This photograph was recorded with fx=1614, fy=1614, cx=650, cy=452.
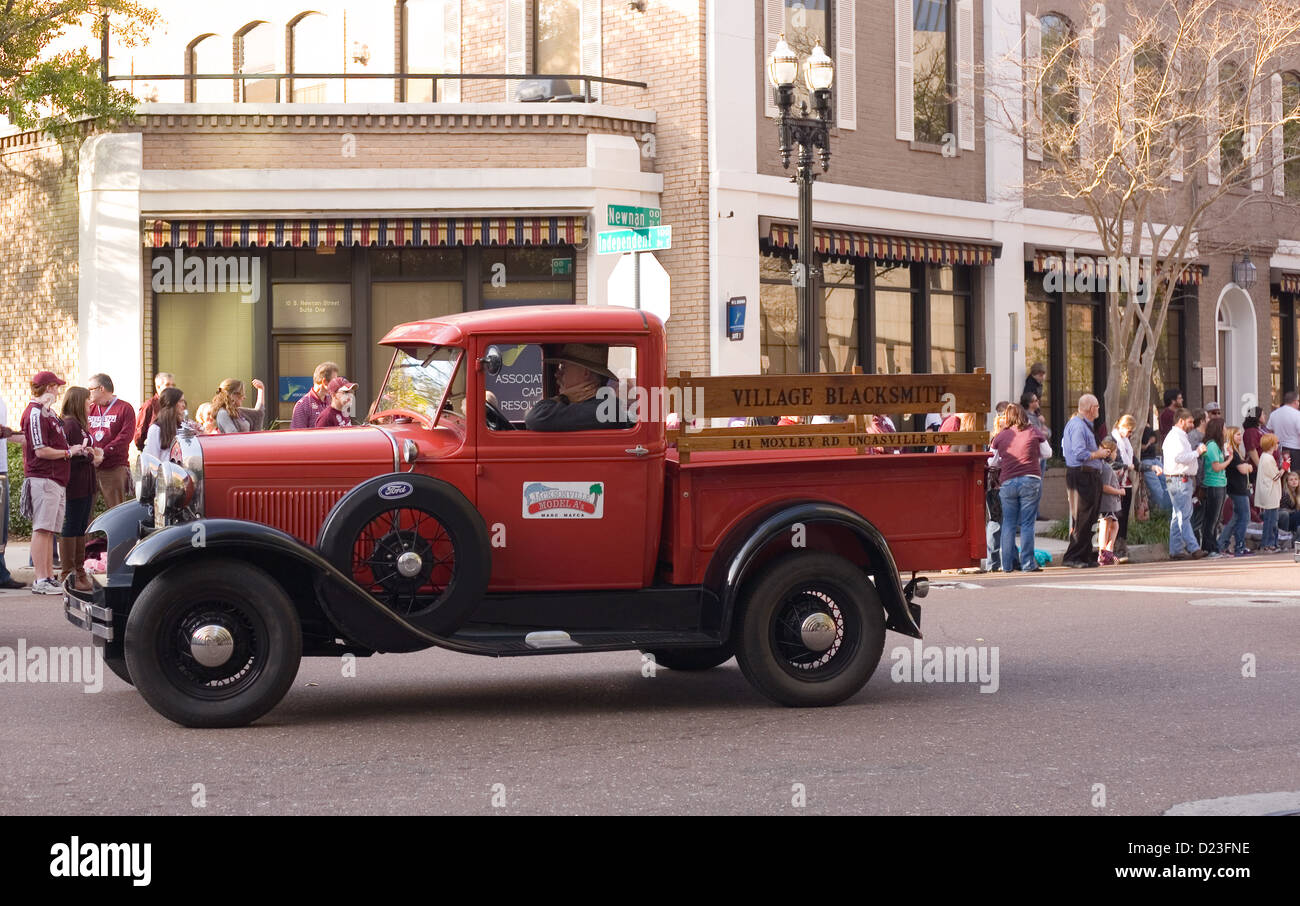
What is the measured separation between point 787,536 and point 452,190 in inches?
528

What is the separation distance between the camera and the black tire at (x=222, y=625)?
7797 millimetres

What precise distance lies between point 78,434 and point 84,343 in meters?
6.77

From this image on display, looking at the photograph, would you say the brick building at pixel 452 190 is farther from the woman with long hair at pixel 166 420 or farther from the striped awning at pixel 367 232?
the woman with long hair at pixel 166 420

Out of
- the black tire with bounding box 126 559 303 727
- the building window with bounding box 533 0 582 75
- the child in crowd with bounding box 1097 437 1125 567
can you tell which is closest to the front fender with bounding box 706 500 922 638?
the black tire with bounding box 126 559 303 727

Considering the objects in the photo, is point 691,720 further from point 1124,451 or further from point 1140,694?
point 1124,451

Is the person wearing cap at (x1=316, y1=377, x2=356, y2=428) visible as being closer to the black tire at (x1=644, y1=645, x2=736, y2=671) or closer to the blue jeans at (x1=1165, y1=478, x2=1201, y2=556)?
the black tire at (x1=644, y1=645, x2=736, y2=671)

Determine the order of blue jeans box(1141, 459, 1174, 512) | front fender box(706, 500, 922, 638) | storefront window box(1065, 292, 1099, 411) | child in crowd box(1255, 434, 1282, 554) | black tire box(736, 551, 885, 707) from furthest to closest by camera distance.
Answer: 1. storefront window box(1065, 292, 1099, 411)
2. blue jeans box(1141, 459, 1174, 512)
3. child in crowd box(1255, 434, 1282, 554)
4. black tire box(736, 551, 885, 707)
5. front fender box(706, 500, 922, 638)

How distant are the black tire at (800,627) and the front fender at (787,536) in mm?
149

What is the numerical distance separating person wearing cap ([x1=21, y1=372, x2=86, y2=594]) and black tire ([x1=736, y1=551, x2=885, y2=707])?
8.46 meters

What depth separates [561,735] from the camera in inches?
309

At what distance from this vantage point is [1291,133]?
90.7 feet

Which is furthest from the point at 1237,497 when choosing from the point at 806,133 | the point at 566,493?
the point at 566,493

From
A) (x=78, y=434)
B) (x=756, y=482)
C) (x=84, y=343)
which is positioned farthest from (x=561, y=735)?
(x=84, y=343)

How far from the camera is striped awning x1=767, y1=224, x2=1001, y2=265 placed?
21.9m
